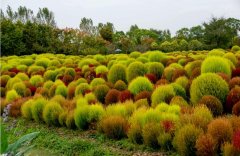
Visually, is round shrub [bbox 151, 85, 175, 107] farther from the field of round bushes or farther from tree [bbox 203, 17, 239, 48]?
tree [bbox 203, 17, 239, 48]

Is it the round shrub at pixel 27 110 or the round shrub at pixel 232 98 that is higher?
the round shrub at pixel 232 98

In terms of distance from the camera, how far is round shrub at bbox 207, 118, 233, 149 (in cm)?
541

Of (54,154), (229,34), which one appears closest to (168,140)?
(54,154)

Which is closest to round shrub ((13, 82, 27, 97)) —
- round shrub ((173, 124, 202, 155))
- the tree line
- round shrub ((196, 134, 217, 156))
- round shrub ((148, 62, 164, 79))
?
round shrub ((148, 62, 164, 79))

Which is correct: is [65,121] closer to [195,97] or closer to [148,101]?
[148,101]

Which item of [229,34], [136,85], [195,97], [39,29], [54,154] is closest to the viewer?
[54,154]

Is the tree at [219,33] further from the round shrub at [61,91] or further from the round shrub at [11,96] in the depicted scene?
Answer: the round shrub at [11,96]

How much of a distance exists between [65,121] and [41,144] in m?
0.90

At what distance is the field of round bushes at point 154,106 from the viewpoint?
219 inches

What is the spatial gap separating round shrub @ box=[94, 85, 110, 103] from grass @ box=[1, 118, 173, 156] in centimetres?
171

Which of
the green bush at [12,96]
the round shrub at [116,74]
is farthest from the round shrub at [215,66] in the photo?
the green bush at [12,96]

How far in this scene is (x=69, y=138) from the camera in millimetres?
7430

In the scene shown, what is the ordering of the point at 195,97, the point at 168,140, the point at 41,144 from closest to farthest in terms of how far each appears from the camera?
the point at 168,140 → the point at 41,144 → the point at 195,97

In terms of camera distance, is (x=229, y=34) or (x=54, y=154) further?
(x=229, y=34)
